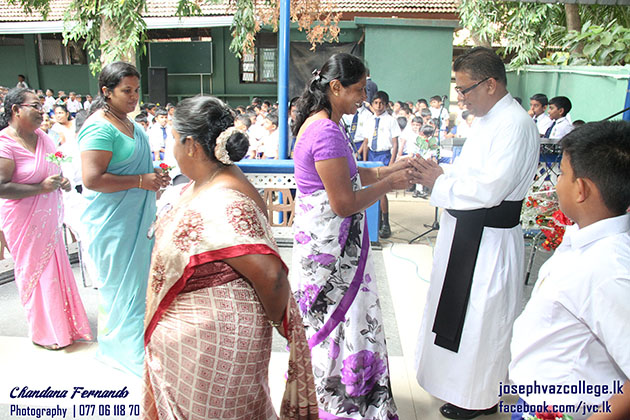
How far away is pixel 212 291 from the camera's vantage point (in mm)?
1861

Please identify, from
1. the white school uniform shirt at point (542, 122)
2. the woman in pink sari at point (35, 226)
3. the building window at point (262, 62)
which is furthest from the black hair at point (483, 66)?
the building window at point (262, 62)

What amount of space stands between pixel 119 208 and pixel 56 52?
20.3 metres

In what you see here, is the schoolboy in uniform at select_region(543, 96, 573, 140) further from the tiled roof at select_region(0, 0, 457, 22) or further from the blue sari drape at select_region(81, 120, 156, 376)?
the tiled roof at select_region(0, 0, 457, 22)

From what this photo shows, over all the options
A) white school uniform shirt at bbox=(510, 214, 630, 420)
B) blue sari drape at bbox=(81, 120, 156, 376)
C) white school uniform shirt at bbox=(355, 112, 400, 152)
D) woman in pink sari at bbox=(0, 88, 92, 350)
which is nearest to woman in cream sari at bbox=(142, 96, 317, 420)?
white school uniform shirt at bbox=(510, 214, 630, 420)

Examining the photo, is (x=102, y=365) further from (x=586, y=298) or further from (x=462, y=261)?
(x=586, y=298)

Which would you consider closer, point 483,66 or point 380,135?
point 483,66

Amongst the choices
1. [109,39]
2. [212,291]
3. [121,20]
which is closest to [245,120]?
[121,20]

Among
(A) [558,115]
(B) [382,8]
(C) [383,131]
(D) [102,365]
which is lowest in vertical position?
(D) [102,365]

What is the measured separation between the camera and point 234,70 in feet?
59.9

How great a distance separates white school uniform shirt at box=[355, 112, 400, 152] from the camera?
8891 millimetres

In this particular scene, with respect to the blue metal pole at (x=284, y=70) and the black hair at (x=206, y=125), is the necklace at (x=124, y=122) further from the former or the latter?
the blue metal pole at (x=284, y=70)

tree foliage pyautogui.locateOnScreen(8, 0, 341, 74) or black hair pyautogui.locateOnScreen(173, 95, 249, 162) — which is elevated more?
tree foliage pyautogui.locateOnScreen(8, 0, 341, 74)

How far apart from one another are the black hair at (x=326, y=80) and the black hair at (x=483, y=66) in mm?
500

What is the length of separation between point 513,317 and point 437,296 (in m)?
0.39
